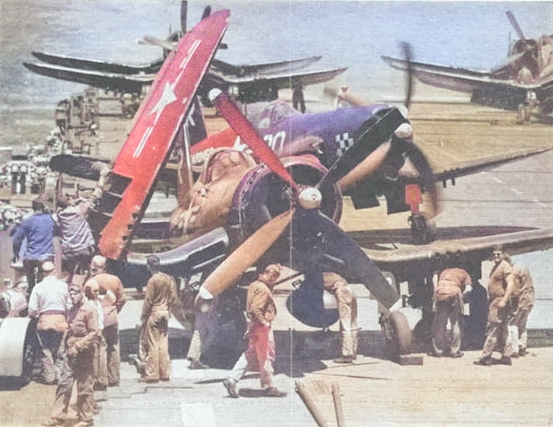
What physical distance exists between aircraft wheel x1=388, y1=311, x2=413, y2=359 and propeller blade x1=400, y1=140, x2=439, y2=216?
0.93m

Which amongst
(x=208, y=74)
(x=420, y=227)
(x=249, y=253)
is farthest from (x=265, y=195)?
(x=420, y=227)

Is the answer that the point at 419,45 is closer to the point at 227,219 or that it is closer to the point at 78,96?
the point at 227,219

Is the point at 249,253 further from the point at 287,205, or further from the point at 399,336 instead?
the point at 399,336

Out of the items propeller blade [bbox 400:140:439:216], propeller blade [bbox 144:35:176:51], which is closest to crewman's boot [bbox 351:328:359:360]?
propeller blade [bbox 400:140:439:216]

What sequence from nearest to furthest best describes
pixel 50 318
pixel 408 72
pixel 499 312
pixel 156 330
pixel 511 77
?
pixel 50 318, pixel 156 330, pixel 408 72, pixel 499 312, pixel 511 77

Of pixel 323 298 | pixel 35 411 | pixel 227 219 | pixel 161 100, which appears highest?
pixel 161 100

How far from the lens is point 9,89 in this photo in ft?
33.6

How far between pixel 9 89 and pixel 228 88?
1756 millimetres

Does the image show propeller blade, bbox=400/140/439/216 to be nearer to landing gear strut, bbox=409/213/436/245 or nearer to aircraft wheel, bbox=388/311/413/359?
landing gear strut, bbox=409/213/436/245

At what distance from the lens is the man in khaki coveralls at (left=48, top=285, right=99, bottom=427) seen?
9859 mm

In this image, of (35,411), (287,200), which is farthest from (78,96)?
(35,411)

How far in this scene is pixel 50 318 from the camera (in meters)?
10.0

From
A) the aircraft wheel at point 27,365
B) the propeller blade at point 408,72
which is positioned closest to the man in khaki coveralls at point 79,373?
the aircraft wheel at point 27,365

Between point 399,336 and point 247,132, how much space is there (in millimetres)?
2071
